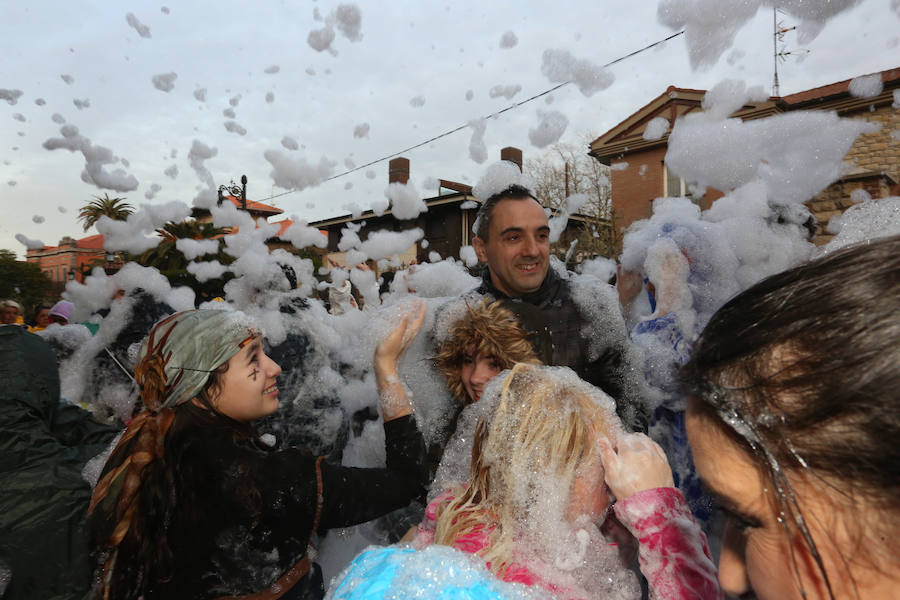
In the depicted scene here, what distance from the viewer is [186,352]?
5.24ft

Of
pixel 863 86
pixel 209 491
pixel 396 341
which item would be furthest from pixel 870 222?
pixel 863 86

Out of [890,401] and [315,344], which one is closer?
[890,401]

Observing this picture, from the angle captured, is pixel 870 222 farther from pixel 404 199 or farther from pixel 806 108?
pixel 806 108

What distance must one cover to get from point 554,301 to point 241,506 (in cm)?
162

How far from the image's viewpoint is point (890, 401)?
1.68ft

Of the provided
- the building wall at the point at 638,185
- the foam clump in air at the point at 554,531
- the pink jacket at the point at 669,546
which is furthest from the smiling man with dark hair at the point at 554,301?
the building wall at the point at 638,185

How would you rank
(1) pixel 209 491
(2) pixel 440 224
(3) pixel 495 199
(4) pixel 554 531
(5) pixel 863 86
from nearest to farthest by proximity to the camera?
1. (4) pixel 554 531
2. (1) pixel 209 491
3. (3) pixel 495 199
4. (5) pixel 863 86
5. (2) pixel 440 224

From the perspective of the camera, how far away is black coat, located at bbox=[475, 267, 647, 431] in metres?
2.32

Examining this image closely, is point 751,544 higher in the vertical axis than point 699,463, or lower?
lower

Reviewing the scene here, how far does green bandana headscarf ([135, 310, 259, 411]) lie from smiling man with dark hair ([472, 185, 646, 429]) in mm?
1166

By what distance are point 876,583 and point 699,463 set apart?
20cm

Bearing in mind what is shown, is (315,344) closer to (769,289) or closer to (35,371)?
(35,371)

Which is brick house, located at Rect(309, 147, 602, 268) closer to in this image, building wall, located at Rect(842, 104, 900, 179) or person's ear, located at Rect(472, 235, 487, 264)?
building wall, located at Rect(842, 104, 900, 179)

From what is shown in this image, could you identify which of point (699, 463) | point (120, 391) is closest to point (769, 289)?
point (699, 463)
